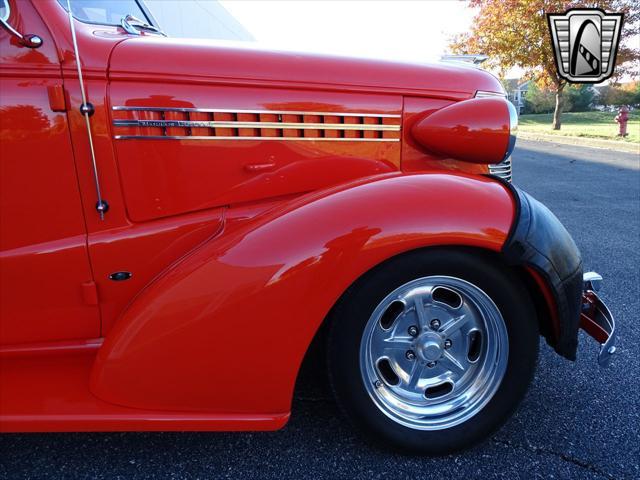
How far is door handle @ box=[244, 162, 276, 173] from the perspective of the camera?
6.03 feet

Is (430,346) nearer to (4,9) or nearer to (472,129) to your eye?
(472,129)

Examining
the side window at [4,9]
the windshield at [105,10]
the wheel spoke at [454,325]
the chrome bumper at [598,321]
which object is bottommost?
the chrome bumper at [598,321]

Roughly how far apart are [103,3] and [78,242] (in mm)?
1189

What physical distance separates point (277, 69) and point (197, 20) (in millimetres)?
7681

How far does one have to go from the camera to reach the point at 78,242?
5.62 ft

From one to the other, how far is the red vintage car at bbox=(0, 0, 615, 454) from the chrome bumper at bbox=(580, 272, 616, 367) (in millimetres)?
208

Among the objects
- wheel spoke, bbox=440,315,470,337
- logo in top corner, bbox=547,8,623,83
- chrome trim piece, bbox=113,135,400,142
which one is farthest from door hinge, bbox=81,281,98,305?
logo in top corner, bbox=547,8,623,83

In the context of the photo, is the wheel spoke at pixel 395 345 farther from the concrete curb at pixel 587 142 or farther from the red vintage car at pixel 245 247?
the concrete curb at pixel 587 142

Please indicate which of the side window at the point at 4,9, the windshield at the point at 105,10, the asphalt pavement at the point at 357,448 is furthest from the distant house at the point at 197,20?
the asphalt pavement at the point at 357,448

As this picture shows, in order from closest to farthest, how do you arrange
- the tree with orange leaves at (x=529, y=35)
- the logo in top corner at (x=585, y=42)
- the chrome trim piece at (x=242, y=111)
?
the chrome trim piece at (x=242, y=111)
the logo in top corner at (x=585, y=42)
the tree with orange leaves at (x=529, y=35)

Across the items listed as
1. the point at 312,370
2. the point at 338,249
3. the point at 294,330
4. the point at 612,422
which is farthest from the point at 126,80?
the point at 612,422

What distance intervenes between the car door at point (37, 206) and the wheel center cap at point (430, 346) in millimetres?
1298

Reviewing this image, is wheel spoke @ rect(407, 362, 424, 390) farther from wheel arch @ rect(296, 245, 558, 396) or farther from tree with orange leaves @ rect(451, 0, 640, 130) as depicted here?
tree with orange leaves @ rect(451, 0, 640, 130)

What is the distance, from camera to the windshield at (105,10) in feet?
6.16
